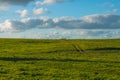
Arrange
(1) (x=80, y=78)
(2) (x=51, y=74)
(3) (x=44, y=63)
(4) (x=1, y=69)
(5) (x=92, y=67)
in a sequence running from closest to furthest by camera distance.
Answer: (1) (x=80, y=78) < (2) (x=51, y=74) < (4) (x=1, y=69) < (5) (x=92, y=67) < (3) (x=44, y=63)

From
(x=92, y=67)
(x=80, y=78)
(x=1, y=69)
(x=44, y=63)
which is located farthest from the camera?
(x=44, y=63)

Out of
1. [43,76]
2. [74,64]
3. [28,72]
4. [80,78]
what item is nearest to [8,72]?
[28,72]

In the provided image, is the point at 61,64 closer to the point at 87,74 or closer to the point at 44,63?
the point at 44,63

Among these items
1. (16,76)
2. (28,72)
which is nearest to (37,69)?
(28,72)

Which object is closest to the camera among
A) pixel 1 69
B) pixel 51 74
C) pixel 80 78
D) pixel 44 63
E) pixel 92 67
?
pixel 80 78

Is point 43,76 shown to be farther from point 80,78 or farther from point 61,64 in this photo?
point 61,64

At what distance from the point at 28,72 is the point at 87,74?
7.24m

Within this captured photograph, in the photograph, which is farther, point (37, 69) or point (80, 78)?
point (37, 69)

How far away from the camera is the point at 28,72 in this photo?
137 ft

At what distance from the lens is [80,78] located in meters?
38.3

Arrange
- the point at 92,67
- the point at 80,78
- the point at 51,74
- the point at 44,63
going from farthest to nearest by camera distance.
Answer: the point at 44,63, the point at 92,67, the point at 51,74, the point at 80,78

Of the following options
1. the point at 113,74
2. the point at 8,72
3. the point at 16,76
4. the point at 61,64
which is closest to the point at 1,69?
the point at 8,72

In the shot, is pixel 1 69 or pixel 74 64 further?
pixel 74 64

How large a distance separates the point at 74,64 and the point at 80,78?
43.9ft
